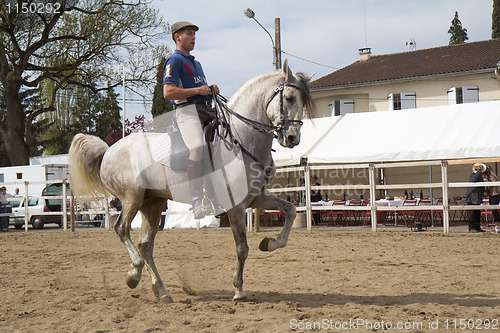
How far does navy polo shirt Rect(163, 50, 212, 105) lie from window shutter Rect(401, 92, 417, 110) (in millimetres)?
26282

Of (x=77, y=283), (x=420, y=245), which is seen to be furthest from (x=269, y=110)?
(x=420, y=245)

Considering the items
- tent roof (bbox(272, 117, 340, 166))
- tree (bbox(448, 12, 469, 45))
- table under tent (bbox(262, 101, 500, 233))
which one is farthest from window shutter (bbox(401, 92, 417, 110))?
tree (bbox(448, 12, 469, 45))

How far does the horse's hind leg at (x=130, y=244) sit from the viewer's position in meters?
6.06

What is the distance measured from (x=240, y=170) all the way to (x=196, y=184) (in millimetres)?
581

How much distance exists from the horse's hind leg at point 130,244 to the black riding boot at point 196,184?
0.98 m

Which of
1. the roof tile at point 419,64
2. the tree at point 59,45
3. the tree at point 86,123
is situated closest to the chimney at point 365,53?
the roof tile at point 419,64

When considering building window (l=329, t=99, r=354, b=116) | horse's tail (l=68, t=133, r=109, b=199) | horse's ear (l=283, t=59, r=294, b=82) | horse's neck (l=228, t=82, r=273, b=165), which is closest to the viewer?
horse's ear (l=283, t=59, r=294, b=82)

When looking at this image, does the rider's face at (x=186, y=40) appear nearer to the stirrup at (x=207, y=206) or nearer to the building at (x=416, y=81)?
the stirrup at (x=207, y=206)

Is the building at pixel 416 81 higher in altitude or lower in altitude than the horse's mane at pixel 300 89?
higher

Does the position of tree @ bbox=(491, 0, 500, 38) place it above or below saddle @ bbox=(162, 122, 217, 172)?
above

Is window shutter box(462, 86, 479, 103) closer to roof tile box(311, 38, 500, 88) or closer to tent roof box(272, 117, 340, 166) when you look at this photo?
roof tile box(311, 38, 500, 88)

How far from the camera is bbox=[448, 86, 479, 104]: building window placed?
93.4 feet

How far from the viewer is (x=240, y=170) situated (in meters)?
5.50

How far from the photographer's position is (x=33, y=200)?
23.1 meters
